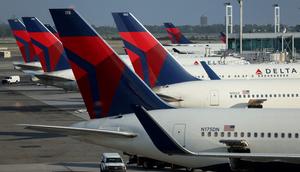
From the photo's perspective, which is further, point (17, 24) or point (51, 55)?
point (17, 24)

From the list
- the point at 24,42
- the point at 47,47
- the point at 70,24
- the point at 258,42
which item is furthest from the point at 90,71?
the point at 258,42

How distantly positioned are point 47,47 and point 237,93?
2819 centimetres

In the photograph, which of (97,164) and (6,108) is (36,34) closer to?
(6,108)

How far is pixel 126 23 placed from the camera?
5356 centimetres

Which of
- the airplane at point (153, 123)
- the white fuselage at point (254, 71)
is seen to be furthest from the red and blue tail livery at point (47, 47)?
the airplane at point (153, 123)

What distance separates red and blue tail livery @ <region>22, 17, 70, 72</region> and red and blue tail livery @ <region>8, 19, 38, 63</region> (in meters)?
20.2

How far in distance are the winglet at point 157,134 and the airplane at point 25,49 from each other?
215 feet

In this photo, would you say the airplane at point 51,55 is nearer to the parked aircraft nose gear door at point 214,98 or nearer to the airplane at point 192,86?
the airplane at point 192,86

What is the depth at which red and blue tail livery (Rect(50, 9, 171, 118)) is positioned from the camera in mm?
31609

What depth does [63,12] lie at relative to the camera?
31.5 metres

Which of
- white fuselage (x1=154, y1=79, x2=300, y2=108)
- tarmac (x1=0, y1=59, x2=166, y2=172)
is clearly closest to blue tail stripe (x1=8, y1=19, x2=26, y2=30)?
tarmac (x1=0, y1=59, x2=166, y2=172)

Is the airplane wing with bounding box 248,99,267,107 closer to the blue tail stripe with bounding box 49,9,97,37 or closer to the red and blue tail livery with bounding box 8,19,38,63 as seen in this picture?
the blue tail stripe with bounding box 49,9,97,37

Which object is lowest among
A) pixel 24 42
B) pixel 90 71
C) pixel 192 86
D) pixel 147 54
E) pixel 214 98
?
pixel 214 98

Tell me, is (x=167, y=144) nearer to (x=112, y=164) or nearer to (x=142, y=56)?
(x=112, y=164)
